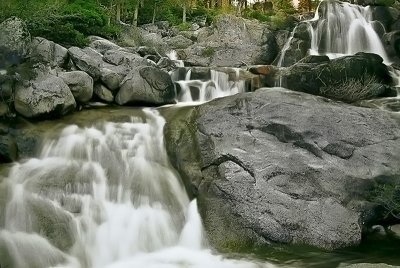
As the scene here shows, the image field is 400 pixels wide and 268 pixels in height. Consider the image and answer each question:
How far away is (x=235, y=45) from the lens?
20844 mm

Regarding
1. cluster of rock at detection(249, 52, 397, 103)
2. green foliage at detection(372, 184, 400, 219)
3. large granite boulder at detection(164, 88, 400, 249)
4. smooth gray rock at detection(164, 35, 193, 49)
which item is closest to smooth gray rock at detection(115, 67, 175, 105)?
large granite boulder at detection(164, 88, 400, 249)

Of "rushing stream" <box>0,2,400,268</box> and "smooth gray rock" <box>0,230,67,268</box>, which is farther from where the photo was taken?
"rushing stream" <box>0,2,400,268</box>

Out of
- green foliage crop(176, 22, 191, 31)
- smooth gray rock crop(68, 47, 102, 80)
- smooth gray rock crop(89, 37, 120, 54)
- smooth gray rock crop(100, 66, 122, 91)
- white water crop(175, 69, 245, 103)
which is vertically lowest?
white water crop(175, 69, 245, 103)

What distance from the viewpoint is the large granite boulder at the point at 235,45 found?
66.5 feet

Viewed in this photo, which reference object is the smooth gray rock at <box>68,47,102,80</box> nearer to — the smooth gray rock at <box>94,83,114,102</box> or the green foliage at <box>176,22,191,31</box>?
the smooth gray rock at <box>94,83,114,102</box>

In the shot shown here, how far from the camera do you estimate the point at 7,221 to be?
302 inches

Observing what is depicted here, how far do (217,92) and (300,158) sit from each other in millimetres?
6041

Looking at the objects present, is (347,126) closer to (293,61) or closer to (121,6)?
(293,61)

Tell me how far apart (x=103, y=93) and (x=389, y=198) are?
8.38 metres

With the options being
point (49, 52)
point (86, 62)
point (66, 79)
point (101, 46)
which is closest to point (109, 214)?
point (66, 79)

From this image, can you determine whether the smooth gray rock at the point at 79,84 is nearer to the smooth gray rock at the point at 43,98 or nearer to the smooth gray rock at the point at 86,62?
the smooth gray rock at the point at 43,98

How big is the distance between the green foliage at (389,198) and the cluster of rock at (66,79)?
270 inches

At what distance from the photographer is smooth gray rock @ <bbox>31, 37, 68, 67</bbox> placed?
42.8 feet

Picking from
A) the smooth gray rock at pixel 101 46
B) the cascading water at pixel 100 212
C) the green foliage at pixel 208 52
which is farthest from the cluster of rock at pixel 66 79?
the green foliage at pixel 208 52
